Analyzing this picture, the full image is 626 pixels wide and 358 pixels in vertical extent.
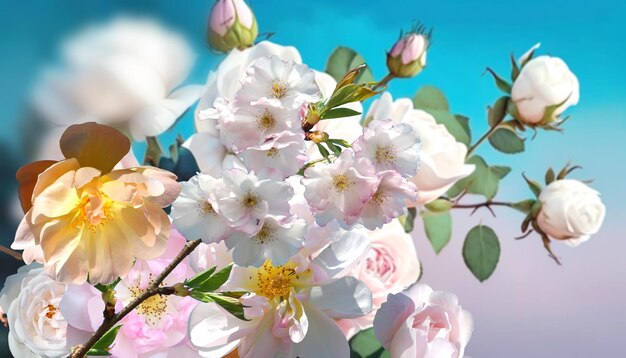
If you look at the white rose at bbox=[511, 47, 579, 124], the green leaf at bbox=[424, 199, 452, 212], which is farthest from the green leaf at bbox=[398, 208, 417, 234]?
the white rose at bbox=[511, 47, 579, 124]

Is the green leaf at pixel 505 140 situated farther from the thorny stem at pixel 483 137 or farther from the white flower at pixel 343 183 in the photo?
the white flower at pixel 343 183

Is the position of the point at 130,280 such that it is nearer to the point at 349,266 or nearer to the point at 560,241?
the point at 349,266

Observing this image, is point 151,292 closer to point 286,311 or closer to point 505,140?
point 286,311

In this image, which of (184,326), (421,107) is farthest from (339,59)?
(184,326)

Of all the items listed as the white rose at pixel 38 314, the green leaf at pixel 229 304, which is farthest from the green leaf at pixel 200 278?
the white rose at pixel 38 314

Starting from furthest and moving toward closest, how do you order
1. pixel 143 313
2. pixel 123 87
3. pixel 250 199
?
pixel 123 87 < pixel 143 313 < pixel 250 199

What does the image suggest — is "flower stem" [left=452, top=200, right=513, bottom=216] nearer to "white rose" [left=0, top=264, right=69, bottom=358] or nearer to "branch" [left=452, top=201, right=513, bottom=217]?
"branch" [left=452, top=201, right=513, bottom=217]

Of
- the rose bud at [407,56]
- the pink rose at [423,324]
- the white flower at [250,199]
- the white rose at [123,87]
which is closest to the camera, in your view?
the white flower at [250,199]

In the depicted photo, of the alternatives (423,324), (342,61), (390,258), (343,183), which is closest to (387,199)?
(343,183)
